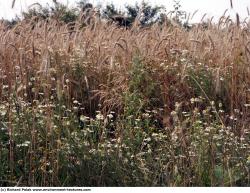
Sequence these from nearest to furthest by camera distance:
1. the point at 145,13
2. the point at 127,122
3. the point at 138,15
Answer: the point at 127,122
the point at 138,15
the point at 145,13

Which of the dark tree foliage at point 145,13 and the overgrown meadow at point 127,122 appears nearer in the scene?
the overgrown meadow at point 127,122

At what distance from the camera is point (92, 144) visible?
2.24m

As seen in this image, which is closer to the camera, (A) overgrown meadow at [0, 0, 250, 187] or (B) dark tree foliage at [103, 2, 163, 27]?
(A) overgrown meadow at [0, 0, 250, 187]

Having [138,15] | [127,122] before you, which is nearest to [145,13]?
[138,15]

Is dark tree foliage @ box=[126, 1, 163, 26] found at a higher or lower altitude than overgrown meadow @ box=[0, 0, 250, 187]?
higher

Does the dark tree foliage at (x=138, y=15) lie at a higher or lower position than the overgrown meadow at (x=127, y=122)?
higher

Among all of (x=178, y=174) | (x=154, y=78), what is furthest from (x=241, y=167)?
(x=154, y=78)

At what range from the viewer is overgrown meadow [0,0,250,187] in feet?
6.91

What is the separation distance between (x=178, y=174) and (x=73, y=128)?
0.65 metres

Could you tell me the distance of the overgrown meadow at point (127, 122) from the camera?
6.91ft

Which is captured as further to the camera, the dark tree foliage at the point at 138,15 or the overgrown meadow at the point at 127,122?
the dark tree foliage at the point at 138,15

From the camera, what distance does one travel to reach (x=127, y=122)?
8.43 feet

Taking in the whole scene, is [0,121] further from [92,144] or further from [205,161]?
[205,161]

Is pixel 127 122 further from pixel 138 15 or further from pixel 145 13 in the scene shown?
pixel 145 13
